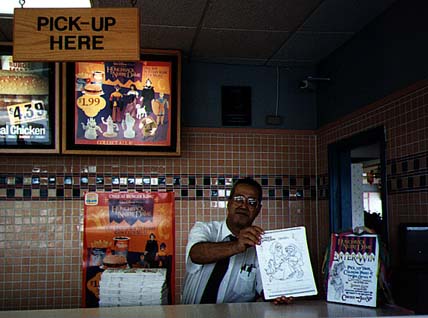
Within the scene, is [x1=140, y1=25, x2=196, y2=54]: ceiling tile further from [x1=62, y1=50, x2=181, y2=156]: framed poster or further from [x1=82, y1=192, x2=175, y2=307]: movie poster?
[x1=82, y1=192, x2=175, y2=307]: movie poster

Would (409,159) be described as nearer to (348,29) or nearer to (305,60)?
(348,29)

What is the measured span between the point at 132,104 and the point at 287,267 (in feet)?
8.71

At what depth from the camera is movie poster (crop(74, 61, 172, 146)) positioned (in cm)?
471

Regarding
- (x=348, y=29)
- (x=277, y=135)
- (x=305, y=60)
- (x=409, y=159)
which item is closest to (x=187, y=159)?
(x=277, y=135)

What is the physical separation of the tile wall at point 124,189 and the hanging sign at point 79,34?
8.07ft

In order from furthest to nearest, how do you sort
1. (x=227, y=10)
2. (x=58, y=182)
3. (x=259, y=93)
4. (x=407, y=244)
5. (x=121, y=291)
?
(x=259, y=93)
(x=58, y=182)
(x=227, y=10)
(x=407, y=244)
(x=121, y=291)

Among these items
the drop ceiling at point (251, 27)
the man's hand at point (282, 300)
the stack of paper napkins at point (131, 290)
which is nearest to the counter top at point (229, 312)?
the man's hand at point (282, 300)

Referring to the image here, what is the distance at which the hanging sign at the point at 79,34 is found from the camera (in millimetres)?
2707

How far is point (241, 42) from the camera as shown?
472 cm

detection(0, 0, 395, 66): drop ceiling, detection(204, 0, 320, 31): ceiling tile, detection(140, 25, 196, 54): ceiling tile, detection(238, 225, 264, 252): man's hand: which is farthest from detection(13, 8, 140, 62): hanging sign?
detection(140, 25, 196, 54): ceiling tile

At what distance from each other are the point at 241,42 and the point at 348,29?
873 mm

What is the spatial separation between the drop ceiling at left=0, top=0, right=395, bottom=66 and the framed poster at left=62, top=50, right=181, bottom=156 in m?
0.23

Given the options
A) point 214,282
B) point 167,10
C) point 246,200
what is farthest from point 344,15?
point 214,282

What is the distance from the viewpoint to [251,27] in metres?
4.34
